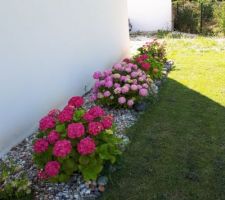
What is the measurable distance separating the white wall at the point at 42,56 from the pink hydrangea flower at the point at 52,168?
1.11 m

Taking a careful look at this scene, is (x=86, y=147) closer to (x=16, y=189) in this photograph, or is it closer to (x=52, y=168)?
(x=52, y=168)

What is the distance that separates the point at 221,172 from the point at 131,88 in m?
1.96

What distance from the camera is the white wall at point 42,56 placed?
3.97 meters

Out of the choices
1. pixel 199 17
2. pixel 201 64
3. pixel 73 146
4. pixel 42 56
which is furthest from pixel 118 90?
pixel 199 17

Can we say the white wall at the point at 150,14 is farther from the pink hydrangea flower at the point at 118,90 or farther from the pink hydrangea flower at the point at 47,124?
the pink hydrangea flower at the point at 47,124

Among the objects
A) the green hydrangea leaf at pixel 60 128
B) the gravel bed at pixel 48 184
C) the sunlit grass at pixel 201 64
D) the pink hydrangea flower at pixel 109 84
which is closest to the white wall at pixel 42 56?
the gravel bed at pixel 48 184

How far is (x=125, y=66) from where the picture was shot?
5.74 metres

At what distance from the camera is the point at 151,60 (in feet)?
22.4

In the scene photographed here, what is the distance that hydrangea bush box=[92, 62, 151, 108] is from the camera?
5.03 metres

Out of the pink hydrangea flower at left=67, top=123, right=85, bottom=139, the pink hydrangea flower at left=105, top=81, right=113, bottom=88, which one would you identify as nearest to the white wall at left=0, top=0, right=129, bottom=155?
the pink hydrangea flower at left=105, top=81, right=113, bottom=88

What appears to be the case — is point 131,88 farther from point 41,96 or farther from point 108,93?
point 41,96

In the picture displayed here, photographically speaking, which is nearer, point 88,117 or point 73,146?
point 73,146

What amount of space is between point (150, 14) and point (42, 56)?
975 centimetres

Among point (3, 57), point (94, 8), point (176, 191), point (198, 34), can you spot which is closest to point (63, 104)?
point (3, 57)
